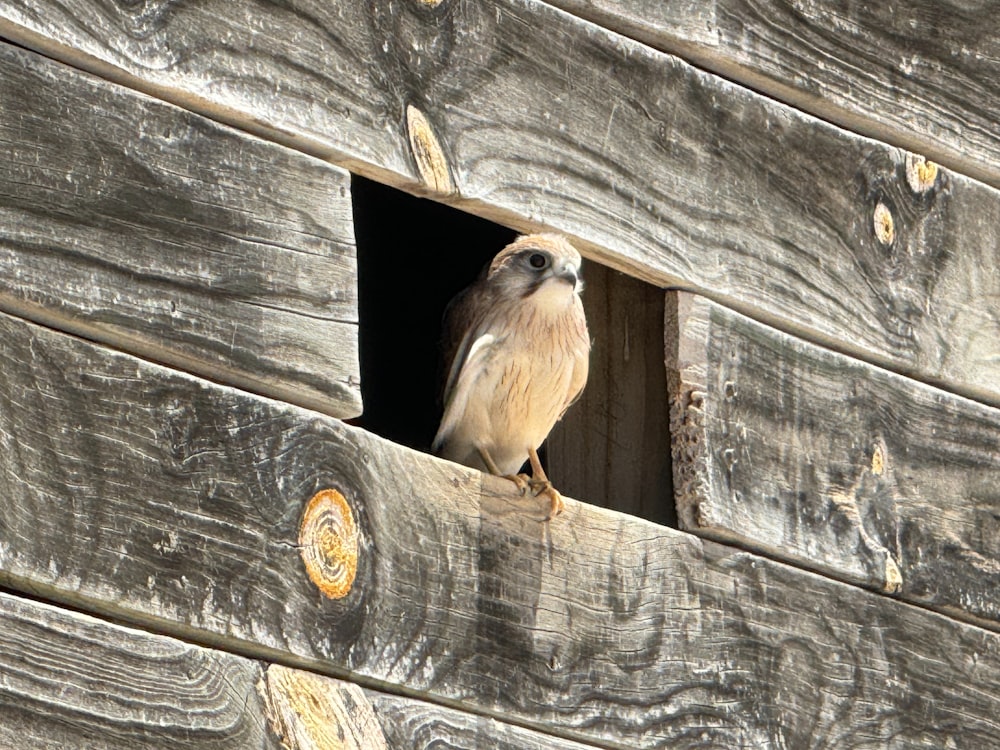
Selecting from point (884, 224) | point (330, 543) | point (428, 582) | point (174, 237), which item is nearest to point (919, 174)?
point (884, 224)

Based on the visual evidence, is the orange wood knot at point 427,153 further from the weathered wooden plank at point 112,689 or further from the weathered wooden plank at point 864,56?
the weathered wooden plank at point 112,689

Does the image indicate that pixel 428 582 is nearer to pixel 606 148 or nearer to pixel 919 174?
pixel 606 148

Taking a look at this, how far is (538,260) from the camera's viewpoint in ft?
13.4

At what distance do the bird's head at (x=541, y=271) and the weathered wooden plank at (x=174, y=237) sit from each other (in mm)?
719

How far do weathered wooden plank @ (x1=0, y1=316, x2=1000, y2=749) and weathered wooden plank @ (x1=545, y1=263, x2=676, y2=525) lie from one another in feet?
1.15

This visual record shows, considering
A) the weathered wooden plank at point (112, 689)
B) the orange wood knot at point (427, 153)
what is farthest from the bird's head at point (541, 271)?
the weathered wooden plank at point (112, 689)

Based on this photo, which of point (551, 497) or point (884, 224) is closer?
point (551, 497)

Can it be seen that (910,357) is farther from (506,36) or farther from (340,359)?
(340,359)

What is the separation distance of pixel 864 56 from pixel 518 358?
956 millimetres

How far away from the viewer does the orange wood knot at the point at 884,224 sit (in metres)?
4.22

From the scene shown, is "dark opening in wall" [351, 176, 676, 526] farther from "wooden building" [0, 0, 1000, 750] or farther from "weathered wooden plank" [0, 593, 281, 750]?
"weathered wooden plank" [0, 593, 281, 750]

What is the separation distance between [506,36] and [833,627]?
50.0 inches

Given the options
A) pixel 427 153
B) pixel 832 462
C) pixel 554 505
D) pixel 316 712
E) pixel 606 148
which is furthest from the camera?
pixel 832 462

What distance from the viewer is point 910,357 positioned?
4.19 m
